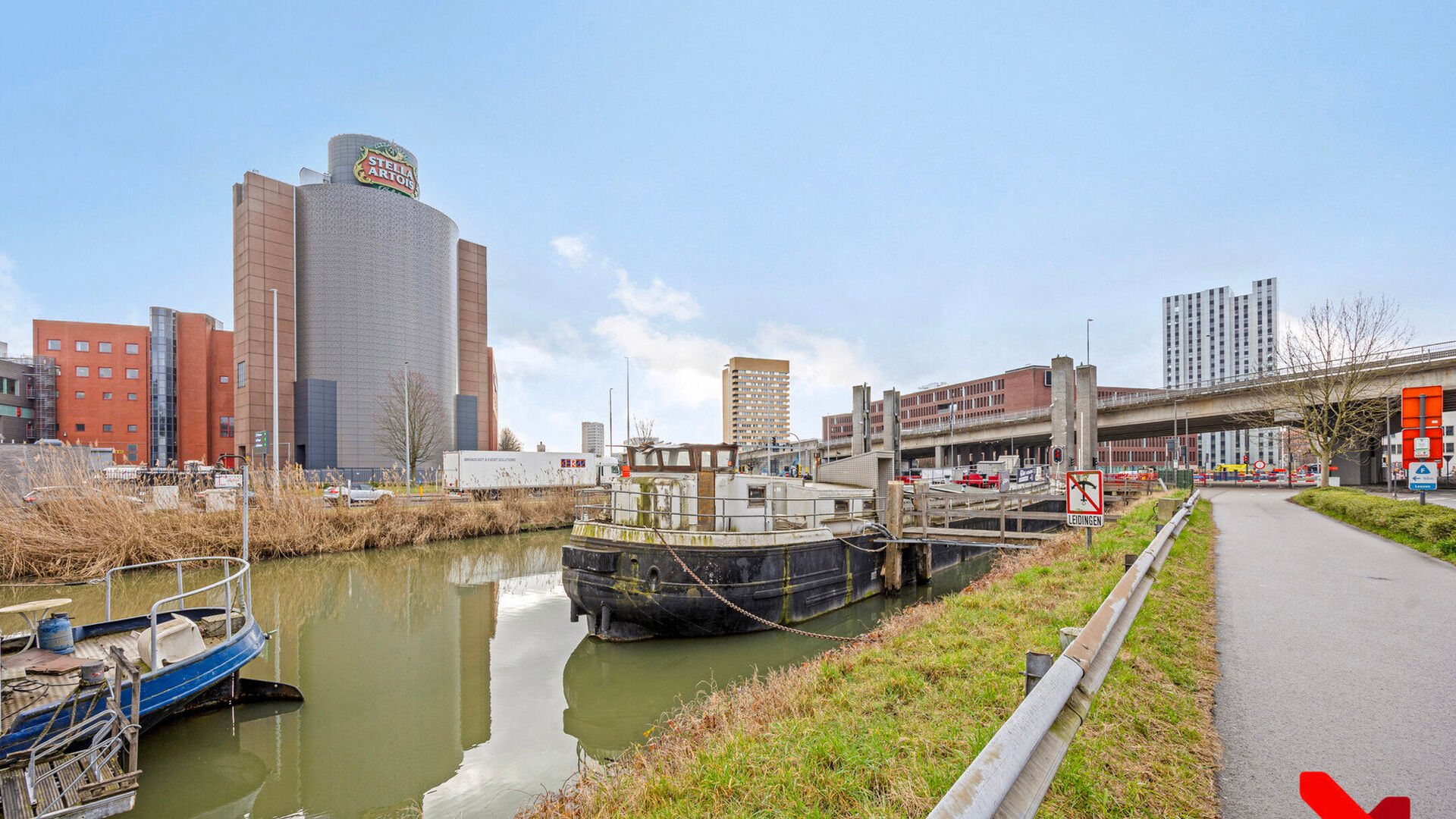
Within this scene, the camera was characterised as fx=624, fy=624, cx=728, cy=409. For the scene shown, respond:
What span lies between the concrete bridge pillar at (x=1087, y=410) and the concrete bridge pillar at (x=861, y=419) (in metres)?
21.7

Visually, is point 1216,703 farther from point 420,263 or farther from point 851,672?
point 420,263

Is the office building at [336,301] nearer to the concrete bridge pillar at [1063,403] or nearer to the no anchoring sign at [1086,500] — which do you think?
the concrete bridge pillar at [1063,403]

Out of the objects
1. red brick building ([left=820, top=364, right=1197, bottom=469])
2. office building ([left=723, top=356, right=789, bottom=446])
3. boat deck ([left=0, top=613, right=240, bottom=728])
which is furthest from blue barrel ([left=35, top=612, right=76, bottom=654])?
office building ([left=723, top=356, right=789, bottom=446])

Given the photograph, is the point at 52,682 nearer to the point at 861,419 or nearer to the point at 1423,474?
the point at 861,419

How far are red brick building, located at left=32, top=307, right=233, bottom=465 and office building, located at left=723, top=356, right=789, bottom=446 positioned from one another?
423 ft

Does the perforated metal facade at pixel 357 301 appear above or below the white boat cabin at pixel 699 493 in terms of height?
above

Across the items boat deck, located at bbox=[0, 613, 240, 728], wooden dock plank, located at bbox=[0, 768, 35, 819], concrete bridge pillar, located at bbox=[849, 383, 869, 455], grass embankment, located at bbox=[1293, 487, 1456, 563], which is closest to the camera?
wooden dock plank, located at bbox=[0, 768, 35, 819]

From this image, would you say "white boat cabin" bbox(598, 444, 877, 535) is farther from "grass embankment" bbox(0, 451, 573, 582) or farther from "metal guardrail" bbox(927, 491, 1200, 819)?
"grass embankment" bbox(0, 451, 573, 582)

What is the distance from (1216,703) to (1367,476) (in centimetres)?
5076

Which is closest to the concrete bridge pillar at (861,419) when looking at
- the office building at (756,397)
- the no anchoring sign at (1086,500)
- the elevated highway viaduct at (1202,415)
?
the elevated highway viaduct at (1202,415)

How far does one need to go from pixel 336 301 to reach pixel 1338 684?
6786 centimetres

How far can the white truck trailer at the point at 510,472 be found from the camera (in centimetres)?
3709

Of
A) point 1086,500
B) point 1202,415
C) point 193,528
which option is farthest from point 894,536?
point 1202,415

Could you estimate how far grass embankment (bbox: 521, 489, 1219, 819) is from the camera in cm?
318
